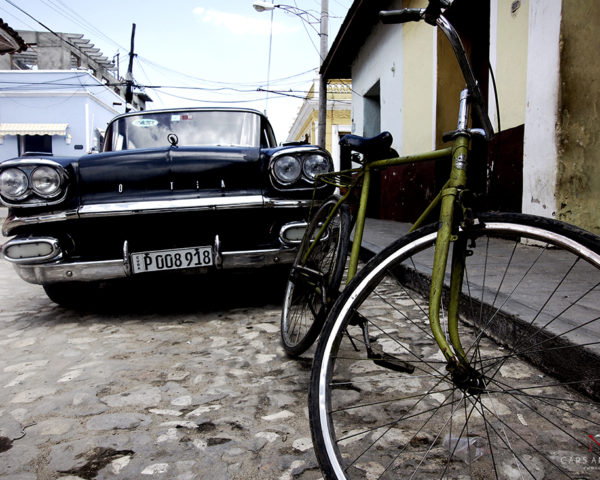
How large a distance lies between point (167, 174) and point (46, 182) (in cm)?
71

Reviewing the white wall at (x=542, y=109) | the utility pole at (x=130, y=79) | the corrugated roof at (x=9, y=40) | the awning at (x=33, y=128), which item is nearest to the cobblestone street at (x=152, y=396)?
the white wall at (x=542, y=109)

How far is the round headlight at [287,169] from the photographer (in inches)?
115

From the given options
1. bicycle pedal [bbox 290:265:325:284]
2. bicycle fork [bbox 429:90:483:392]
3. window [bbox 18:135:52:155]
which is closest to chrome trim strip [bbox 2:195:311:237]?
bicycle pedal [bbox 290:265:325:284]

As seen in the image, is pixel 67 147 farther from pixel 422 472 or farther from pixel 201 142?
pixel 422 472

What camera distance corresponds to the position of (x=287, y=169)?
9.66 ft

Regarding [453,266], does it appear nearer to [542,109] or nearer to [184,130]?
[184,130]

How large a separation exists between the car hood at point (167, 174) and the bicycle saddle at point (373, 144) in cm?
127

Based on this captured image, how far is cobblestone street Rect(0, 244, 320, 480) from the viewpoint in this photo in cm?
139

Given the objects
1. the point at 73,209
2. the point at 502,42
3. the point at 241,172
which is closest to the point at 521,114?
the point at 502,42

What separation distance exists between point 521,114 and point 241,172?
2.91 metres

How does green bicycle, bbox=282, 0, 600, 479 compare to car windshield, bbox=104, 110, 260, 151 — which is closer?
green bicycle, bbox=282, 0, 600, 479

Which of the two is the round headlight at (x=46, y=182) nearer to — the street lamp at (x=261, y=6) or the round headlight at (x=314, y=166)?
the round headlight at (x=314, y=166)

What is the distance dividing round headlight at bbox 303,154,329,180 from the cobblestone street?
0.96m

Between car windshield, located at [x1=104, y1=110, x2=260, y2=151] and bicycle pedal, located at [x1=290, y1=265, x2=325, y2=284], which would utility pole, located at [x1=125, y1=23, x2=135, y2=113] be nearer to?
car windshield, located at [x1=104, y1=110, x2=260, y2=151]
